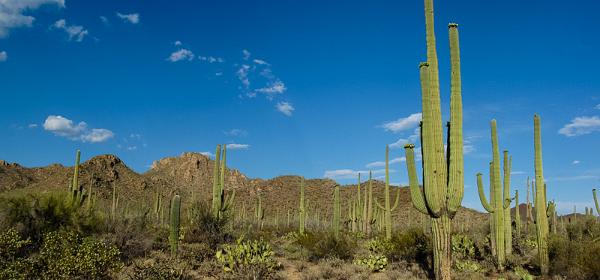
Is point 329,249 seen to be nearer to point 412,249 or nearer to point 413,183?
point 412,249

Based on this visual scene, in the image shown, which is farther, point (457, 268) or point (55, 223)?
point (55, 223)

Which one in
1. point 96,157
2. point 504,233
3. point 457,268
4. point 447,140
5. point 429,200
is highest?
point 96,157

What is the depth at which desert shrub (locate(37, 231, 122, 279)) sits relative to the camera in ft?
28.6

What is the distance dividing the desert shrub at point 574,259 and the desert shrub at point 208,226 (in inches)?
421

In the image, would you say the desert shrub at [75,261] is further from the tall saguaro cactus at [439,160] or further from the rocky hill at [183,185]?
the rocky hill at [183,185]

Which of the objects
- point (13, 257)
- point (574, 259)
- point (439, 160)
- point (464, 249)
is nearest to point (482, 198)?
point (464, 249)

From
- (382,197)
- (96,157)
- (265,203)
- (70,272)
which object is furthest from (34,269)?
(96,157)

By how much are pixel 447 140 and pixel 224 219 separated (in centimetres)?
1014

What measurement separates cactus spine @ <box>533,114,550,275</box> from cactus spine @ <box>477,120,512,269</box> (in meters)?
1.00

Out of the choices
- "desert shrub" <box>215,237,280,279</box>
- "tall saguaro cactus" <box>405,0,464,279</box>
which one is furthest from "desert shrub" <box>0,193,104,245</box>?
"tall saguaro cactus" <box>405,0,464,279</box>

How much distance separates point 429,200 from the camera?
885 cm

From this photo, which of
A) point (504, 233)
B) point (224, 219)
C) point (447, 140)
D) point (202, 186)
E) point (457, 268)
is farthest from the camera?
point (202, 186)

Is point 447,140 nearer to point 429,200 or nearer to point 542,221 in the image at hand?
point 429,200

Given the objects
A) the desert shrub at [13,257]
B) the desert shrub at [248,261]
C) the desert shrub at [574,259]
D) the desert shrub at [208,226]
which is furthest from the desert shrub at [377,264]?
the desert shrub at [13,257]
